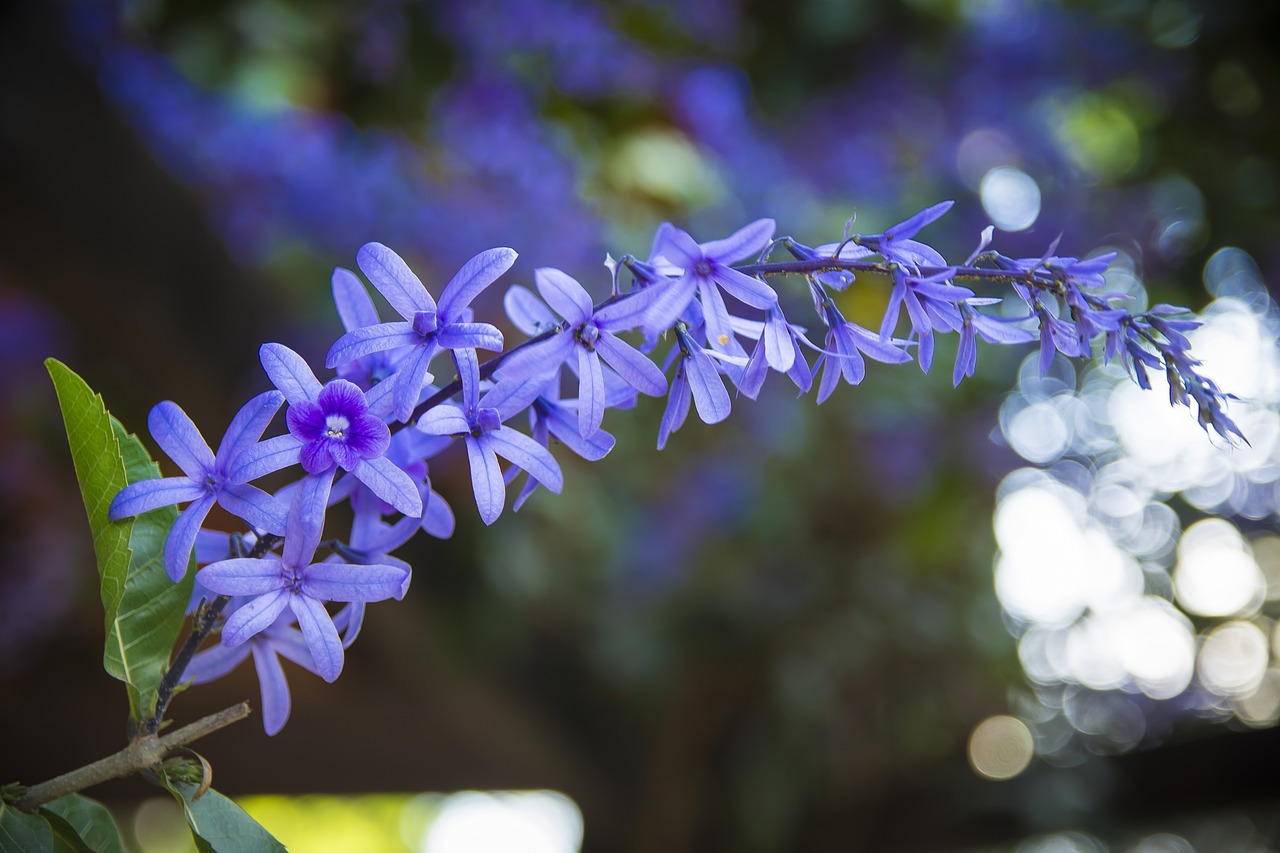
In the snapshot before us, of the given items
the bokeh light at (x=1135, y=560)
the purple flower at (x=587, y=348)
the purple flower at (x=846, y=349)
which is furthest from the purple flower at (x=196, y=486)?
the bokeh light at (x=1135, y=560)

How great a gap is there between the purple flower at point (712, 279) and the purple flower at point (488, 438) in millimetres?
72

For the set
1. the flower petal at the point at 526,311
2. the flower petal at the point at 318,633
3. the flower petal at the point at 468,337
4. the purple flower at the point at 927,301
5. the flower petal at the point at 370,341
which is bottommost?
the flower petal at the point at 318,633

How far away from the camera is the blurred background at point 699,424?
63.5 inches

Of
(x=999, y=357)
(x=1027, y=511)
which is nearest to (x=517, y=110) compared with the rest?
(x=999, y=357)

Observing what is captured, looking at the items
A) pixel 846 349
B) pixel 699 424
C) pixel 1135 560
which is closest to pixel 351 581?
pixel 846 349

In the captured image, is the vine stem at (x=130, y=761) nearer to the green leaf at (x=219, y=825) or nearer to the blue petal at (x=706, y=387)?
the green leaf at (x=219, y=825)

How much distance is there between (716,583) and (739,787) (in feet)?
1.94

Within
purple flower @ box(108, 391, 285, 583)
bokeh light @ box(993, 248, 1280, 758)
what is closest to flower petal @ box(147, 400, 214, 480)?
purple flower @ box(108, 391, 285, 583)

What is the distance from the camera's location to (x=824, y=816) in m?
2.63

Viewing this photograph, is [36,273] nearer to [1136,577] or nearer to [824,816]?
[824,816]

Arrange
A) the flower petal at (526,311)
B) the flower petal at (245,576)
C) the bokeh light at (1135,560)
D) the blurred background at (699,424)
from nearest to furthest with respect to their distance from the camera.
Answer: the flower petal at (245,576)
the flower petal at (526,311)
the blurred background at (699,424)
the bokeh light at (1135,560)

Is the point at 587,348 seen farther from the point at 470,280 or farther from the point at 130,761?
the point at 130,761

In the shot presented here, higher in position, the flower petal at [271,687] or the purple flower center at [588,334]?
the purple flower center at [588,334]

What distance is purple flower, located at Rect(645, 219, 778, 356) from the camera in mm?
369
